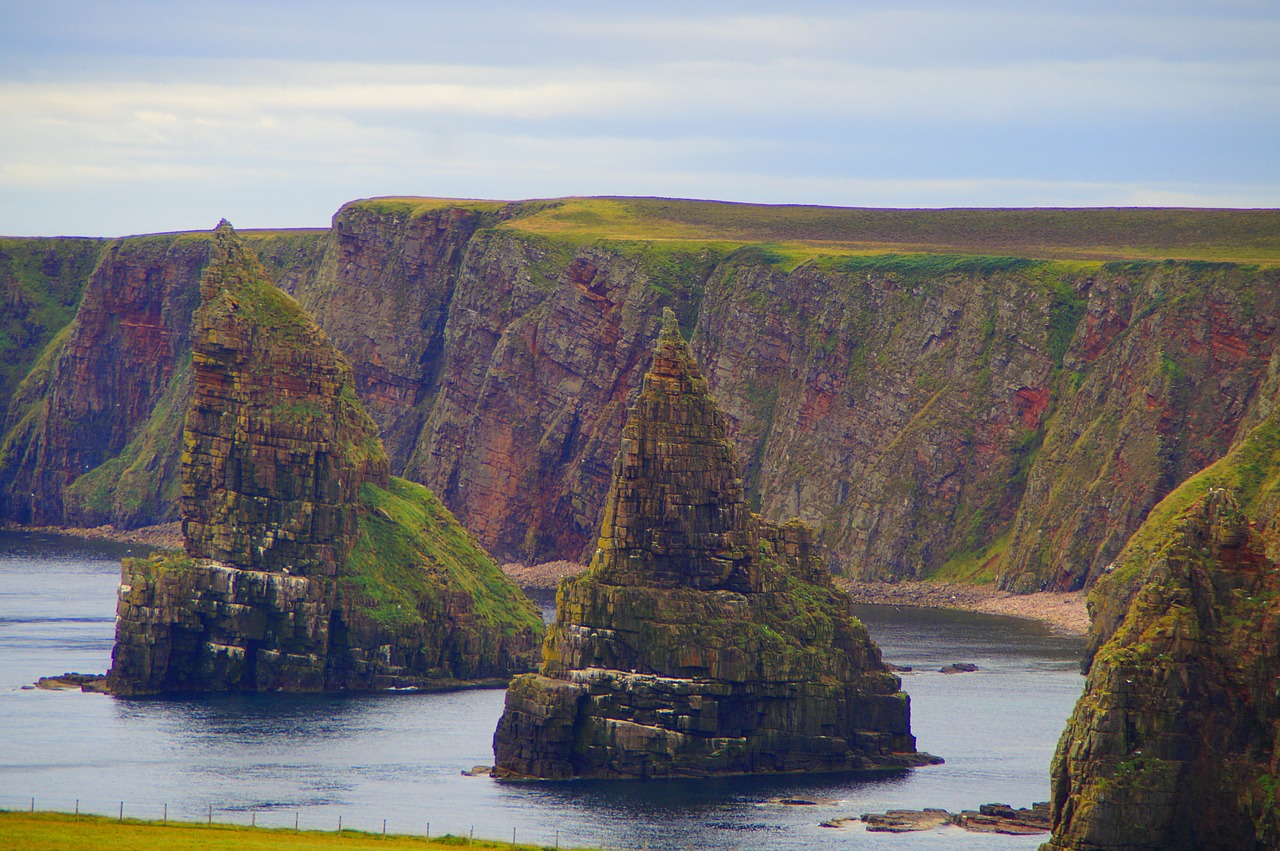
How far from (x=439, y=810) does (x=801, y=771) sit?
27421 mm

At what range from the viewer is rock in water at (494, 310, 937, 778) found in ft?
498

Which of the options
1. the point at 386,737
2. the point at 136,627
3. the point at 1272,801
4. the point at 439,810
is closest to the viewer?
the point at 1272,801

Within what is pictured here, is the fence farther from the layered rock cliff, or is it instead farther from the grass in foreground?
the layered rock cliff

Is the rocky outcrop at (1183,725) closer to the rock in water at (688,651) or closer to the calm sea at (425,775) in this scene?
the calm sea at (425,775)

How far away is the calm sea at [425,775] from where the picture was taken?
13662 centimetres

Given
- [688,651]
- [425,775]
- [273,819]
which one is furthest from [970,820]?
[273,819]

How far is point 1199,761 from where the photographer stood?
4432 inches

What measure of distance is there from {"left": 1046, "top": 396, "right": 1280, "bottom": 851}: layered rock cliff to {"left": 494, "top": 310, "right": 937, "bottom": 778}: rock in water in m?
40.8

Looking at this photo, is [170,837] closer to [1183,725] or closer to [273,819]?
[273,819]

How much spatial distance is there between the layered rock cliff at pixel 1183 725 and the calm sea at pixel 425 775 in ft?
65.0

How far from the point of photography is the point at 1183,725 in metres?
113

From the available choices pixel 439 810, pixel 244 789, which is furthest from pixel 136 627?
pixel 439 810

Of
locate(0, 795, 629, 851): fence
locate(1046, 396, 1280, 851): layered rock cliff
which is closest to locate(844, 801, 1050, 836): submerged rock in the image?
locate(0, 795, 629, 851): fence

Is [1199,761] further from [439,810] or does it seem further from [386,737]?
[386,737]
